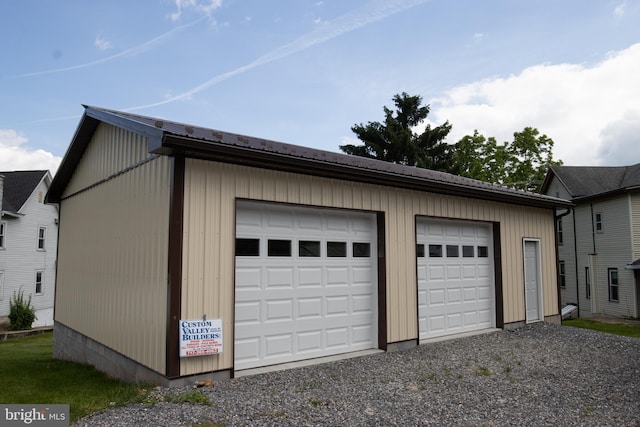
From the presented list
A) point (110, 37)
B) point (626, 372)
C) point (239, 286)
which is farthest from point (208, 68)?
Result: point (626, 372)

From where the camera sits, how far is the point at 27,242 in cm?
2172

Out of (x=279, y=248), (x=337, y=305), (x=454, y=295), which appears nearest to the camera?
(x=279, y=248)

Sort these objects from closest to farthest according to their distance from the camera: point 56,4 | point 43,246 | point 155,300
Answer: point 155,300, point 56,4, point 43,246

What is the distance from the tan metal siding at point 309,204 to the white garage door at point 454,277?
1.11 feet

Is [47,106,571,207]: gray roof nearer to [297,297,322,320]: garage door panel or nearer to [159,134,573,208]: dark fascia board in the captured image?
[159,134,573,208]: dark fascia board

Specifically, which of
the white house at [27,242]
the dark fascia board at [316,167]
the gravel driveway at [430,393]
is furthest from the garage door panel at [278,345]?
the white house at [27,242]

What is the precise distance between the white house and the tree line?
2003 centimetres

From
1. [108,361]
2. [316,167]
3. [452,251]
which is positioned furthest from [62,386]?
[452,251]

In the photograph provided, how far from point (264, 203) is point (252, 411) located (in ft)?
9.87

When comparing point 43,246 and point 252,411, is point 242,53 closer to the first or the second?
point 252,411

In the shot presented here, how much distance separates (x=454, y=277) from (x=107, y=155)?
736cm

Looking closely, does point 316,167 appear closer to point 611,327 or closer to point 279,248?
point 279,248

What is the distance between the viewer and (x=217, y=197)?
19.8ft

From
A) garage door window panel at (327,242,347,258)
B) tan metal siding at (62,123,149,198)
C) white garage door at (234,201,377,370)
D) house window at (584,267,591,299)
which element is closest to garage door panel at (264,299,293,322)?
white garage door at (234,201,377,370)
